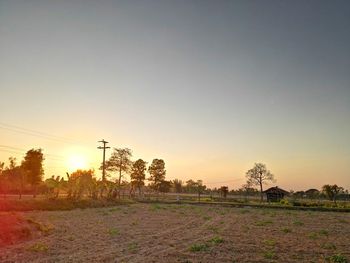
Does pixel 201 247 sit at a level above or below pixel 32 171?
below

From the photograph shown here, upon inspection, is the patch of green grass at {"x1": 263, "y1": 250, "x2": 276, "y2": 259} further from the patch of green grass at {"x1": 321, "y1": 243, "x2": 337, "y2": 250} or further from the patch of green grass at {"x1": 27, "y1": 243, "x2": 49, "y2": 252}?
the patch of green grass at {"x1": 27, "y1": 243, "x2": 49, "y2": 252}

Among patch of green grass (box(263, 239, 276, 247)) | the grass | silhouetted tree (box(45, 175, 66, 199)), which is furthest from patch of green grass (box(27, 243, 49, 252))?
silhouetted tree (box(45, 175, 66, 199))

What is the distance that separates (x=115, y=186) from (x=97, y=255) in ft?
200

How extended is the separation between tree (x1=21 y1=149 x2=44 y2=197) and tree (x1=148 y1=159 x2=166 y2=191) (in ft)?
128

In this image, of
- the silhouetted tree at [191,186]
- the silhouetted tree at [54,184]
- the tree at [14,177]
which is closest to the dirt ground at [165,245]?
the silhouetted tree at [54,184]

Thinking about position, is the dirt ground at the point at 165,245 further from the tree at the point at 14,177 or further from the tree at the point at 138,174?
the tree at the point at 138,174

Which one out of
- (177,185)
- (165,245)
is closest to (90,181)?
(165,245)

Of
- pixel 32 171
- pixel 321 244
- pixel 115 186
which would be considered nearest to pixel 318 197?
pixel 115 186

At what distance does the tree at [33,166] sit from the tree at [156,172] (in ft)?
128

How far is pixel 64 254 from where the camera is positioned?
59.8 feet

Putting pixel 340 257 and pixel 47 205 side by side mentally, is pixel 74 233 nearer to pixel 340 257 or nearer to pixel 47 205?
pixel 340 257

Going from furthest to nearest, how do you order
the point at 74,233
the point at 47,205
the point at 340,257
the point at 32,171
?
the point at 32,171 < the point at 47,205 < the point at 74,233 < the point at 340,257

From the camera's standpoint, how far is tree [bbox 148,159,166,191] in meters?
120

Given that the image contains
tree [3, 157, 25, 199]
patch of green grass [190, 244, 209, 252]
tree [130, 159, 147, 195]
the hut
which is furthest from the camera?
tree [130, 159, 147, 195]
